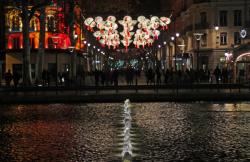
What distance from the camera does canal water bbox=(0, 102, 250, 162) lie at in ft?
40.2

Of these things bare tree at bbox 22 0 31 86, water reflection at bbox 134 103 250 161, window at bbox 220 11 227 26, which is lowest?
water reflection at bbox 134 103 250 161

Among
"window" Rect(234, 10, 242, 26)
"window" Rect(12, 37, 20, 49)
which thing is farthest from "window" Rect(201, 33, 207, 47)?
"window" Rect(12, 37, 20, 49)

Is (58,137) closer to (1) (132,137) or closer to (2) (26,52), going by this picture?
(1) (132,137)

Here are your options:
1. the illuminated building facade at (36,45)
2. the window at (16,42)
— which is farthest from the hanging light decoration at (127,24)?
the window at (16,42)

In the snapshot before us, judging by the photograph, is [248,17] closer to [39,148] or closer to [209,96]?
[209,96]

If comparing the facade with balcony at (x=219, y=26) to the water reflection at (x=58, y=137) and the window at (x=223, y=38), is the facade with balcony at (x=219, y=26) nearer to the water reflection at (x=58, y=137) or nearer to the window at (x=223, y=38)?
the window at (x=223, y=38)

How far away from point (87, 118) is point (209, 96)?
13.4m

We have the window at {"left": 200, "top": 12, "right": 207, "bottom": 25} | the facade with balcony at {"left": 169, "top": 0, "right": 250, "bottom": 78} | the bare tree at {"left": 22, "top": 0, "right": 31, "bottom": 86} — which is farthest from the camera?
the window at {"left": 200, "top": 12, "right": 207, "bottom": 25}

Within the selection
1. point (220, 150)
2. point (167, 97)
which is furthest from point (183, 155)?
point (167, 97)

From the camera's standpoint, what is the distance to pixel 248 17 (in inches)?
3391

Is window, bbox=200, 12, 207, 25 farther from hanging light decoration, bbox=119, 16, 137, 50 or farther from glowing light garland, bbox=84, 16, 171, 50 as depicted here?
hanging light decoration, bbox=119, 16, 137, 50

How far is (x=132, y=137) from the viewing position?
50.7 feet

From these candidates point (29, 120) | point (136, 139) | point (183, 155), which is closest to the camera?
point (183, 155)

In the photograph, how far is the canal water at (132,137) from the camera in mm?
12250
